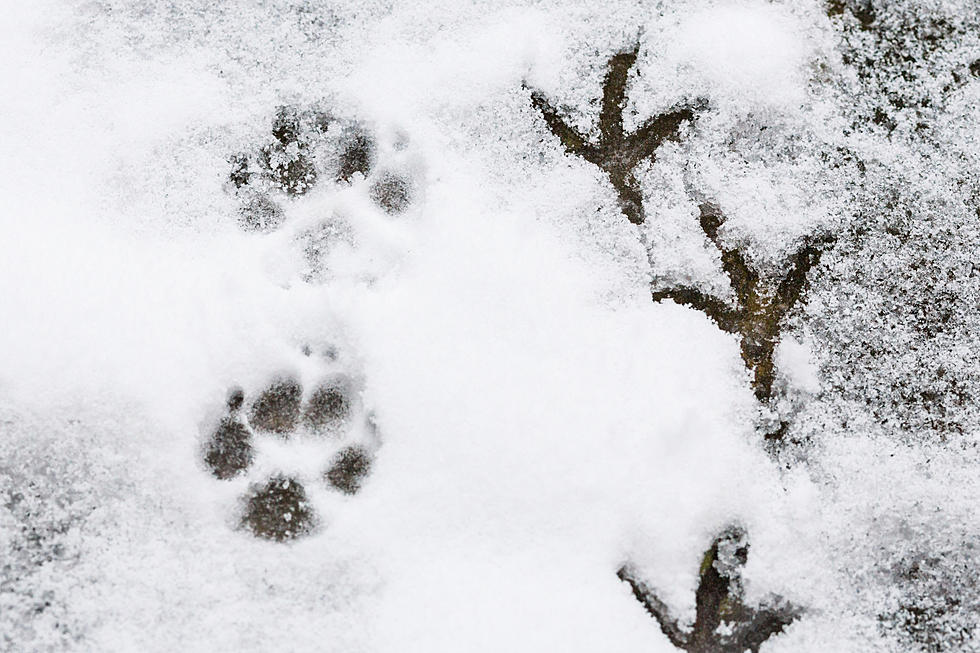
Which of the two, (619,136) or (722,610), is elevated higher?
(619,136)

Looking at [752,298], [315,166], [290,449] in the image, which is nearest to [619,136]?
[752,298]

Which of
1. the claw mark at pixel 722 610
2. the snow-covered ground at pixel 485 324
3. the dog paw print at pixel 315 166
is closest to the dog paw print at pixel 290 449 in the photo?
the snow-covered ground at pixel 485 324

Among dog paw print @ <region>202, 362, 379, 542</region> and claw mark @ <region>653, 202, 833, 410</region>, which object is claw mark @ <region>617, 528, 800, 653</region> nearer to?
claw mark @ <region>653, 202, 833, 410</region>

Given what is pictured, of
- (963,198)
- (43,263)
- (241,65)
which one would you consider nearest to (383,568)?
(43,263)

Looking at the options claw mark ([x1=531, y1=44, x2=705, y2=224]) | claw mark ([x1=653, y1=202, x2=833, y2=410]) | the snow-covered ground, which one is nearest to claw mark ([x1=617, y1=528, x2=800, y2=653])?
the snow-covered ground

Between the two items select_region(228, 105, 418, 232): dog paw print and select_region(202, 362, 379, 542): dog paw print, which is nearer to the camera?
select_region(202, 362, 379, 542): dog paw print

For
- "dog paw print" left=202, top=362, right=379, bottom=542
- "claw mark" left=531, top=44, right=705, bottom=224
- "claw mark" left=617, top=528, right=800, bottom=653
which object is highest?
"claw mark" left=531, top=44, right=705, bottom=224

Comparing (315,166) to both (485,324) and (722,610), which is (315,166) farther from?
(722,610)
